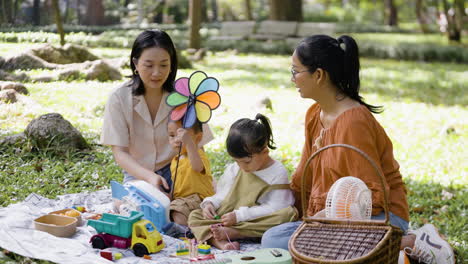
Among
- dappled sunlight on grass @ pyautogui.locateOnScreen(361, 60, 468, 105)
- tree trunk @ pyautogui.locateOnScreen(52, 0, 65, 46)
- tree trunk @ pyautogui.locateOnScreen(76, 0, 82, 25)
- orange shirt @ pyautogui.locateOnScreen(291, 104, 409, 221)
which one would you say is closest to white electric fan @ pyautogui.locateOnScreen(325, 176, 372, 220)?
orange shirt @ pyautogui.locateOnScreen(291, 104, 409, 221)

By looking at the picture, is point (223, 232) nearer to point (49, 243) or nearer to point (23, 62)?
point (49, 243)

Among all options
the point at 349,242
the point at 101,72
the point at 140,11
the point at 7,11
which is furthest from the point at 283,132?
the point at 140,11

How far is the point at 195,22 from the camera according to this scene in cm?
1202

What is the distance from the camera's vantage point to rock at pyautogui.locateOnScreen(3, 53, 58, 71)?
590 cm

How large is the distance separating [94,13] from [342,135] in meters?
5.31

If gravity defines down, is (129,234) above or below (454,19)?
below

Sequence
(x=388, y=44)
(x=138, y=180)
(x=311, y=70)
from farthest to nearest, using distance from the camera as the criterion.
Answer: (x=388, y=44) → (x=138, y=180) → (x=311, y=70)

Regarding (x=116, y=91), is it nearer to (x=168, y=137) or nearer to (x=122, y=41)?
(x=168, y=137)

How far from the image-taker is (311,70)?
10.5 feet

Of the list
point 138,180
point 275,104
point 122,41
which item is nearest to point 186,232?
point 138,180

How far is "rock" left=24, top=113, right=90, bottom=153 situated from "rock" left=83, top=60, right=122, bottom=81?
6.37 ft

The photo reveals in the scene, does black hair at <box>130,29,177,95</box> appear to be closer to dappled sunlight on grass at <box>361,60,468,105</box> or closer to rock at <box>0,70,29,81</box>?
rock at <box>0,70,29,81</box>

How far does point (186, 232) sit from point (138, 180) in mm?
441

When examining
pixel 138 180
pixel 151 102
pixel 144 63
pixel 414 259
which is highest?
pixel 144 63
